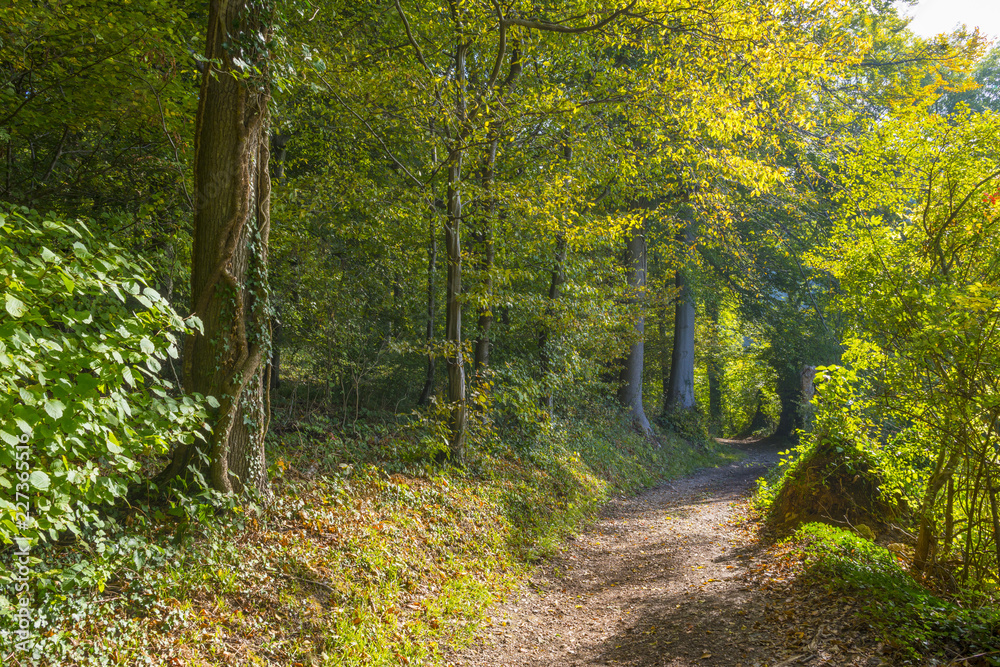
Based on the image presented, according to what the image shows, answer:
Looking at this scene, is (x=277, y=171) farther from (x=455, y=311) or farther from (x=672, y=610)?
(x=672, y=610)

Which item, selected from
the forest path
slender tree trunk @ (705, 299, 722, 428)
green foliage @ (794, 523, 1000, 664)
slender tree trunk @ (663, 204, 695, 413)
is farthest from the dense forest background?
slender tree trunk @ (705, 299, 722, 428)

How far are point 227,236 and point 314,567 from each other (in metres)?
2.98

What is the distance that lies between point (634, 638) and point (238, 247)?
5165mm

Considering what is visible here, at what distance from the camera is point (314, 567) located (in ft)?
16.1

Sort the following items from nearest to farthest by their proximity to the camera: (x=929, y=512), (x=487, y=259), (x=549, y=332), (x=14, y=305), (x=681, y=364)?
1. (x=14, y=305)
2. (x=929, y=512)
3. (x=487, y=259)
4. (x=549, y=332)
5. (x=681, y=364)

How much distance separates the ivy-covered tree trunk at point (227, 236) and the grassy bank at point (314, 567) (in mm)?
608

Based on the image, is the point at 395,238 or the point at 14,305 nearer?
the point at 14,305

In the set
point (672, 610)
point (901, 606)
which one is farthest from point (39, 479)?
point (901, 606)

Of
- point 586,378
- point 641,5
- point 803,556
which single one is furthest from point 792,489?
point 641,5

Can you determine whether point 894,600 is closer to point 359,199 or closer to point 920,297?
point 920,297

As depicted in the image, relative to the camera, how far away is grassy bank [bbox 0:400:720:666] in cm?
353

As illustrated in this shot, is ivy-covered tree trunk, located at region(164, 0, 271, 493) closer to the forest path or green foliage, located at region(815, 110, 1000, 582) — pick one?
the forest path

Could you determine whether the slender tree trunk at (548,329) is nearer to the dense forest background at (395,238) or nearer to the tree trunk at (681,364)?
the dense forest background at (395,238)

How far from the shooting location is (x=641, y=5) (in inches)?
280
